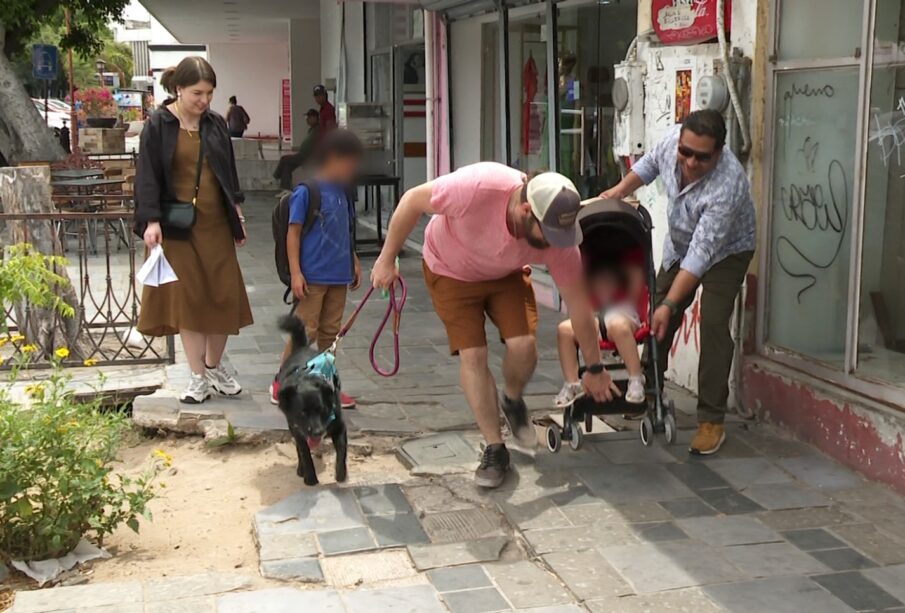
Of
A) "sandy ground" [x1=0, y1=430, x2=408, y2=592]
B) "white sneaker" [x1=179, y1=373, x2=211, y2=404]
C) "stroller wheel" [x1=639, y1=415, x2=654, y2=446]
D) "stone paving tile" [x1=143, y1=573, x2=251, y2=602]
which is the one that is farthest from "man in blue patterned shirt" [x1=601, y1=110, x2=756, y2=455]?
"white sneaker" [x1=179, y1=373, x2=211, y2=404]

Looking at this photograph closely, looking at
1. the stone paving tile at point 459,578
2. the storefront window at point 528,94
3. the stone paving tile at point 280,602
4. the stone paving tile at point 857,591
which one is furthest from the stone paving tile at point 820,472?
the storefront window at point 528,94

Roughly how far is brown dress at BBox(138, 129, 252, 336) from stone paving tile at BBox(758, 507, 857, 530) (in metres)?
3.01

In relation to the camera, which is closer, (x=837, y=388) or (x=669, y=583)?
(x=669, y=583)

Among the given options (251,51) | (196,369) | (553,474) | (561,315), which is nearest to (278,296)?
(561,315)

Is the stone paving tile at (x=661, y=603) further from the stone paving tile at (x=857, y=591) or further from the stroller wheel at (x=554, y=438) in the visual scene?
the stroller wheel at (x=554, y=438)

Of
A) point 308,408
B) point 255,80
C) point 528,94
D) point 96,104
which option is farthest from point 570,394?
point 96,104

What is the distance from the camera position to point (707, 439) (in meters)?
5.21

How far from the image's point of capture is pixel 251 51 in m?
39.5

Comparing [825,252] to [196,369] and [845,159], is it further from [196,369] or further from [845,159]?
[196,369]

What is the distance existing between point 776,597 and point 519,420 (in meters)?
1.67

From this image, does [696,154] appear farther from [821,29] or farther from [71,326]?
[71,326]

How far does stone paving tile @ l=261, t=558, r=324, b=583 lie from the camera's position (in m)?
3.94

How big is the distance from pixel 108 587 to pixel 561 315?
5288mm

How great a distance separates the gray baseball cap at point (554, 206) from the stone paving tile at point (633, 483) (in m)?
1.26
